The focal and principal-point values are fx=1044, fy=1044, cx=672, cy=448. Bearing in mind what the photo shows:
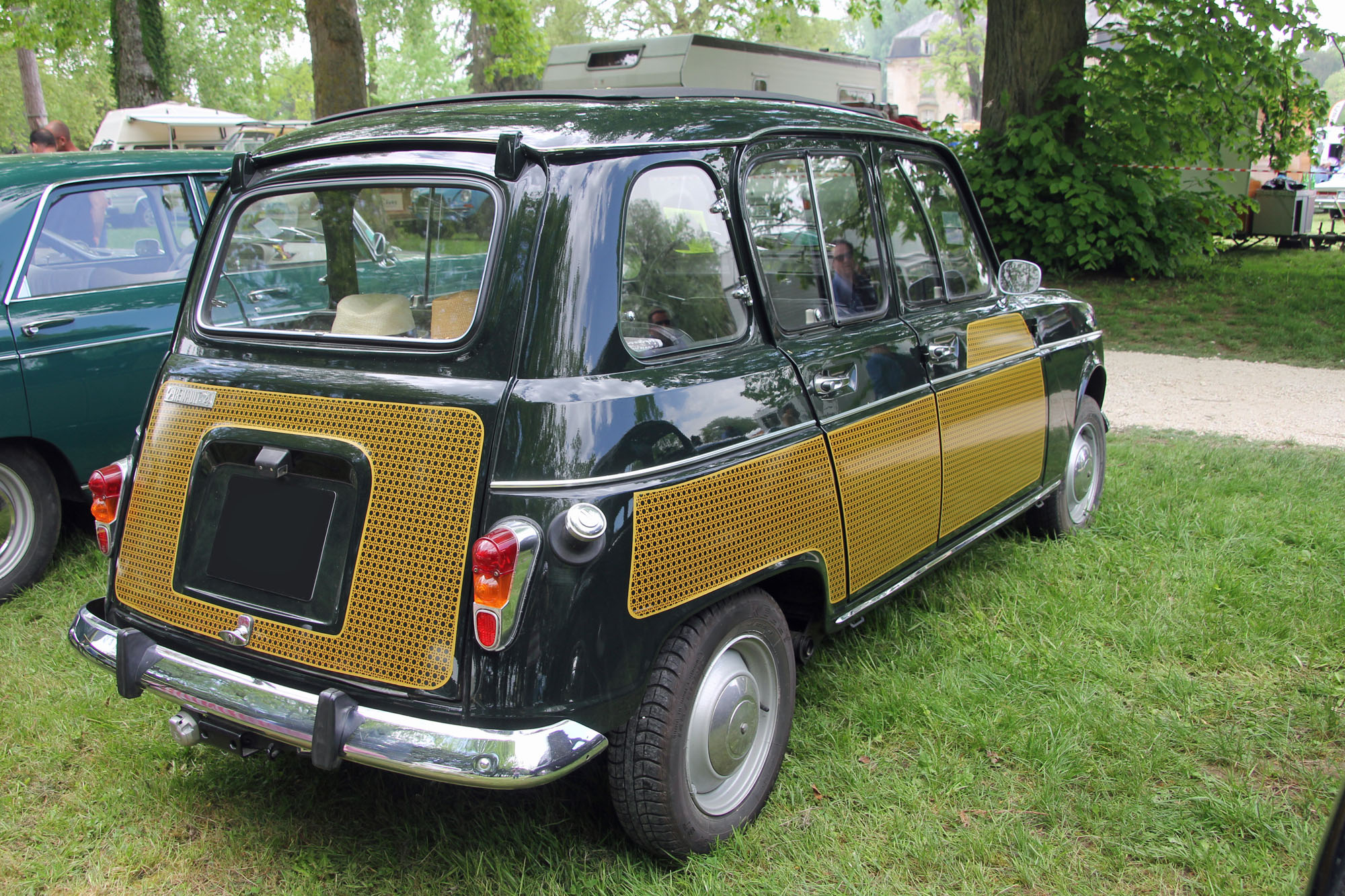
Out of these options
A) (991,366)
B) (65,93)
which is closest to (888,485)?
(991,366)

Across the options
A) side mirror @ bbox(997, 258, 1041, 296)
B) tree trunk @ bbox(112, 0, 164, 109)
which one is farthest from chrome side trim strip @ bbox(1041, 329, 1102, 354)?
tree trunk @ bbox(112, 0, 164, 109)

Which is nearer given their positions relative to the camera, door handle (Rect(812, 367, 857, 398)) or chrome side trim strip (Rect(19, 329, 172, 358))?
door handle (Rect(812, 367, 857, 398))

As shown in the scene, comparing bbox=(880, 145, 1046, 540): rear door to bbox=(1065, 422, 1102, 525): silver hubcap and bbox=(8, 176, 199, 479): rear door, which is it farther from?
bbox=(8, 176, 199, 479): rear door

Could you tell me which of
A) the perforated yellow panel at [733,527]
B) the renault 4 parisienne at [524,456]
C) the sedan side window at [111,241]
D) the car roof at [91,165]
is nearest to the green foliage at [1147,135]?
the car roof at [91,165]

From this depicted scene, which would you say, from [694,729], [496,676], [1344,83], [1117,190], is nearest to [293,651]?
[496,676]

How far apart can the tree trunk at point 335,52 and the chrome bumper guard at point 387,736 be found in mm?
7915

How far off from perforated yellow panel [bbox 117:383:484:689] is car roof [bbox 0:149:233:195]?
123 inches

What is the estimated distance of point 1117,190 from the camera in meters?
12.7

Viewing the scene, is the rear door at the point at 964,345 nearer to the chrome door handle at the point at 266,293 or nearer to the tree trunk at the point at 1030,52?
the chrome door handle at the point at 266,293

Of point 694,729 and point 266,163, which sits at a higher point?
point 266,163

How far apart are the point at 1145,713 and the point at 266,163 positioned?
11.2 feet

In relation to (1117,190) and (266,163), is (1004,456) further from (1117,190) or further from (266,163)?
(1117,190)

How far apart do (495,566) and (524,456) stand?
27 cm

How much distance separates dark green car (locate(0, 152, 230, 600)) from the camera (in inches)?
187
